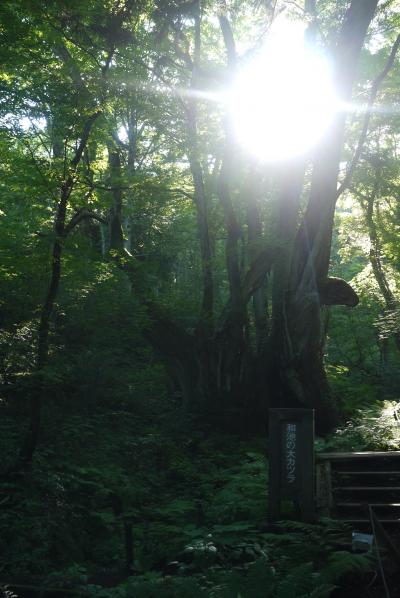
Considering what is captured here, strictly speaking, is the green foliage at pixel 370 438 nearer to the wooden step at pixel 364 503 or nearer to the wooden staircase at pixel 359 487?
the wooden staircase at pixel 359 487

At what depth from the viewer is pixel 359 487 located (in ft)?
25.2

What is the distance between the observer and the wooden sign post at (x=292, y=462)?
6.92 meters

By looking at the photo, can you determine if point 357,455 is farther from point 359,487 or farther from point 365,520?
point 365,520

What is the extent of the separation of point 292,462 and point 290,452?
0.12 metres

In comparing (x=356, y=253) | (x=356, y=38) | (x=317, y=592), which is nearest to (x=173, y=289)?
(x=356, y=253)

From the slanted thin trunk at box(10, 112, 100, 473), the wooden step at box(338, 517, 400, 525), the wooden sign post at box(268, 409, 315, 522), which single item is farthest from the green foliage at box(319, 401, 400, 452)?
the slanted thin trunk at box(10, 112, 100, 473)

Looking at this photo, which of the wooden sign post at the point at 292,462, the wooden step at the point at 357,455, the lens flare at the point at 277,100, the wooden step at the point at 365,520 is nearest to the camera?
the wooden step at the point at 365,520

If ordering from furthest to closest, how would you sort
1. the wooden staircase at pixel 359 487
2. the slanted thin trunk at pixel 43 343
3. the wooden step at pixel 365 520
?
the slanted thin trunk at pixel 43 343 < the wooden staircase at pixel 359 487 < the wooden step at pixel 365 520

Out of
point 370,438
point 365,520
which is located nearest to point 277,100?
point 370,438

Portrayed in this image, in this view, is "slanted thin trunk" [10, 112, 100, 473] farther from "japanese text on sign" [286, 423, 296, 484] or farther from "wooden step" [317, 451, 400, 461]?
"wooden step" [317, 451, 400, 461]

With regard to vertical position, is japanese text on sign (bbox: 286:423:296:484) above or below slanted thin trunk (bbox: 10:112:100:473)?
below

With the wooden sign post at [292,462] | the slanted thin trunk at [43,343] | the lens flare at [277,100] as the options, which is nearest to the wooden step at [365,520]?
the wooden sign post at [292,462]

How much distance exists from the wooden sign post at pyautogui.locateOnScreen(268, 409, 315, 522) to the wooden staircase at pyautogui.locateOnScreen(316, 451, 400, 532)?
0.31 m

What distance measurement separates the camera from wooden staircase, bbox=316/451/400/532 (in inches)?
279
